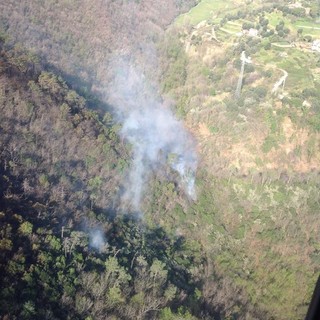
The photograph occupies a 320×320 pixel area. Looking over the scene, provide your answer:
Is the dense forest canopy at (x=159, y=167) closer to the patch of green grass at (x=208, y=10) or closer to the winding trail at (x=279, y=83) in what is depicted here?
the winding trail at (x=279, y=83)

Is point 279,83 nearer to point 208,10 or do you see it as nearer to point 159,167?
point 159,167

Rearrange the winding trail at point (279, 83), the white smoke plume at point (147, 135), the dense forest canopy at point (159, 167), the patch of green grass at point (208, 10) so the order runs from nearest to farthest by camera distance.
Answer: the dense forest canopy at point (159, 167)
the white smoke plume at point (147, 135)
the winding trail at point (279, 83)
the patch of green grass at point (208, 10)

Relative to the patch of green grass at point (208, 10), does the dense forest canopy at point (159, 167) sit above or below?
below

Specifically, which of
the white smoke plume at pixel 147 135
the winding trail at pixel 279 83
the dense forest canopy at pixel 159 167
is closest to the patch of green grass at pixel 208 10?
the dense forest canopy at pixel 159 167

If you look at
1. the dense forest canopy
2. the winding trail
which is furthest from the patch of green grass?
the winding trail

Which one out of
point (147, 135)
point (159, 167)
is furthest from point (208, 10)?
point (159, 167)
